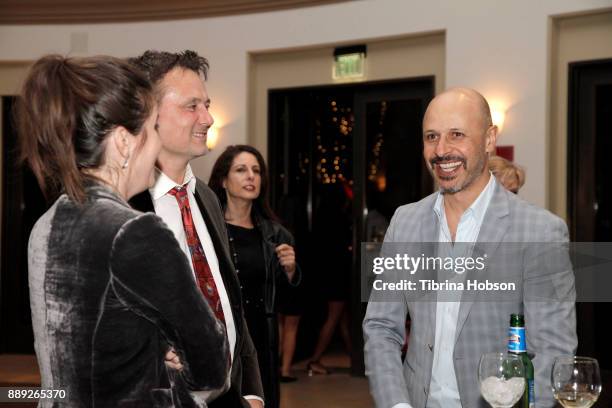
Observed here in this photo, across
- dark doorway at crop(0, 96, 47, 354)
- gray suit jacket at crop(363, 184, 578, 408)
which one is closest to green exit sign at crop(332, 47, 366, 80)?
dark doorway at crop(0, 96, 47, 354)

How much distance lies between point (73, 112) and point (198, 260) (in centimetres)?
80

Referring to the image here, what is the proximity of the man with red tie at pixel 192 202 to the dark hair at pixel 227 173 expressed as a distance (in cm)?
198

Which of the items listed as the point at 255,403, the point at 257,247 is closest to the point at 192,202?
the point at 255,403

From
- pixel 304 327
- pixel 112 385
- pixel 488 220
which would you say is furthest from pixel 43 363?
pixel 304 327

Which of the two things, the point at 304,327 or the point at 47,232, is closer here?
the point at 47,232

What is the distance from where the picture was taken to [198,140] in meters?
2.19

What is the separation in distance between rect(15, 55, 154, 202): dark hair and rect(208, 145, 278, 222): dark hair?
2830 millimetres

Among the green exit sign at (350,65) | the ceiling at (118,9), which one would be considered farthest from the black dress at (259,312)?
the ceiling at (118,9)

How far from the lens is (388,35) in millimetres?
6500

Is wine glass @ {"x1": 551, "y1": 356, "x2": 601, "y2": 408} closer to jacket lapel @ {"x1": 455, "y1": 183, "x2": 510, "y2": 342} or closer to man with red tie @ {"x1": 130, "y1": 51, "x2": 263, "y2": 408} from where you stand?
jacket lapel @ {"x1": 455, "y1": 183, "x2": 510, "y2": 342}

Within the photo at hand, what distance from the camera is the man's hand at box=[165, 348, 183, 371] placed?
55.0 inches

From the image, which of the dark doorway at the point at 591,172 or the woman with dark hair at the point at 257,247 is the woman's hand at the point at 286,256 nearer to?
the woman with dark hair at the point at 257,247

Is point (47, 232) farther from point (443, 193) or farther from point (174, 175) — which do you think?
point (443, 193)

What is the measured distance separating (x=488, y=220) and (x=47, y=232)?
1.28 m
